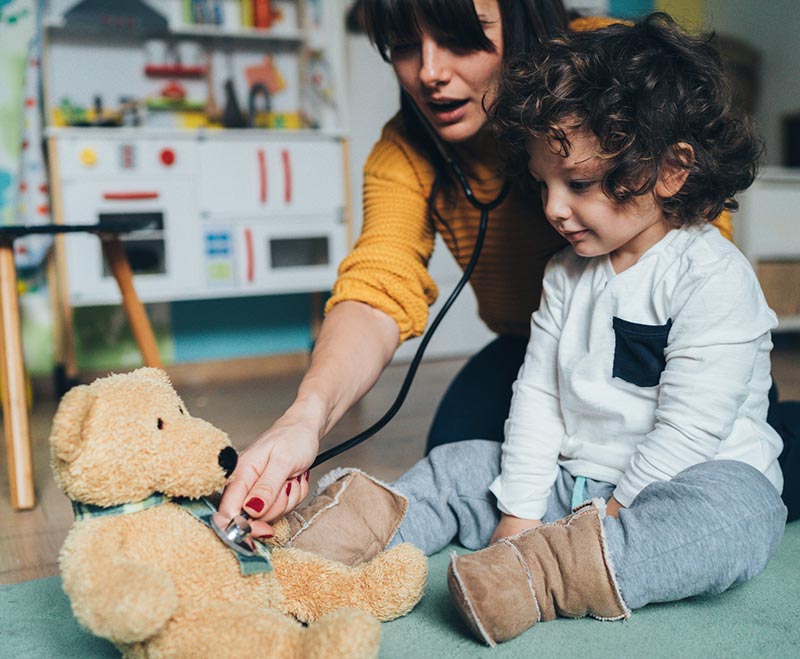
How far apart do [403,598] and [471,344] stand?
250 cm

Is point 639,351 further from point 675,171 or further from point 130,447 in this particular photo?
point 130,447

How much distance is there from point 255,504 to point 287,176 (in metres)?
2.04

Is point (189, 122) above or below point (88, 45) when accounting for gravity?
below

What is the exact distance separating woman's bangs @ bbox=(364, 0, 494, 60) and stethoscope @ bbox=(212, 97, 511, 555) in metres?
0.13

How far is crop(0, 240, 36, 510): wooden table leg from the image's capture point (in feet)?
4.24

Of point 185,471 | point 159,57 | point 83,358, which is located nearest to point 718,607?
point 185,471

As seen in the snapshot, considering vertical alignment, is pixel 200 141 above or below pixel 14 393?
above

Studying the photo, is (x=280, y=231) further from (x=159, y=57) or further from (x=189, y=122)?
(x=159, y=57)

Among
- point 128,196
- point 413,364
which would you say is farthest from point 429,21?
point 128,196

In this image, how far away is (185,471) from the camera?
617 millimetres

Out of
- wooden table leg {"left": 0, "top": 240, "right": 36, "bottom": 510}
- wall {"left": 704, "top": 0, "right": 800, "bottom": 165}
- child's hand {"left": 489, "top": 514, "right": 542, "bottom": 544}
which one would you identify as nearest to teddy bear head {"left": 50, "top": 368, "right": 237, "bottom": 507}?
child's hand {"left": 489, "top": 514, "right": 542, "bottom": 544}

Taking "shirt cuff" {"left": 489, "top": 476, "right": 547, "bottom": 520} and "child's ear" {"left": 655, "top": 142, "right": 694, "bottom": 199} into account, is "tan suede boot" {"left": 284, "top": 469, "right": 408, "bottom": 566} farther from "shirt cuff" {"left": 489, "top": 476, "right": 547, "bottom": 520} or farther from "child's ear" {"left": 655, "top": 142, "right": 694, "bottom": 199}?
"child's ear" {"left": 655, "top": 142, "right": 694, "bottom": 199}

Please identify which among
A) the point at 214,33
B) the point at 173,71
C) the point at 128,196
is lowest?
the point at 128,196

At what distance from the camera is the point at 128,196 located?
7.86 feet
